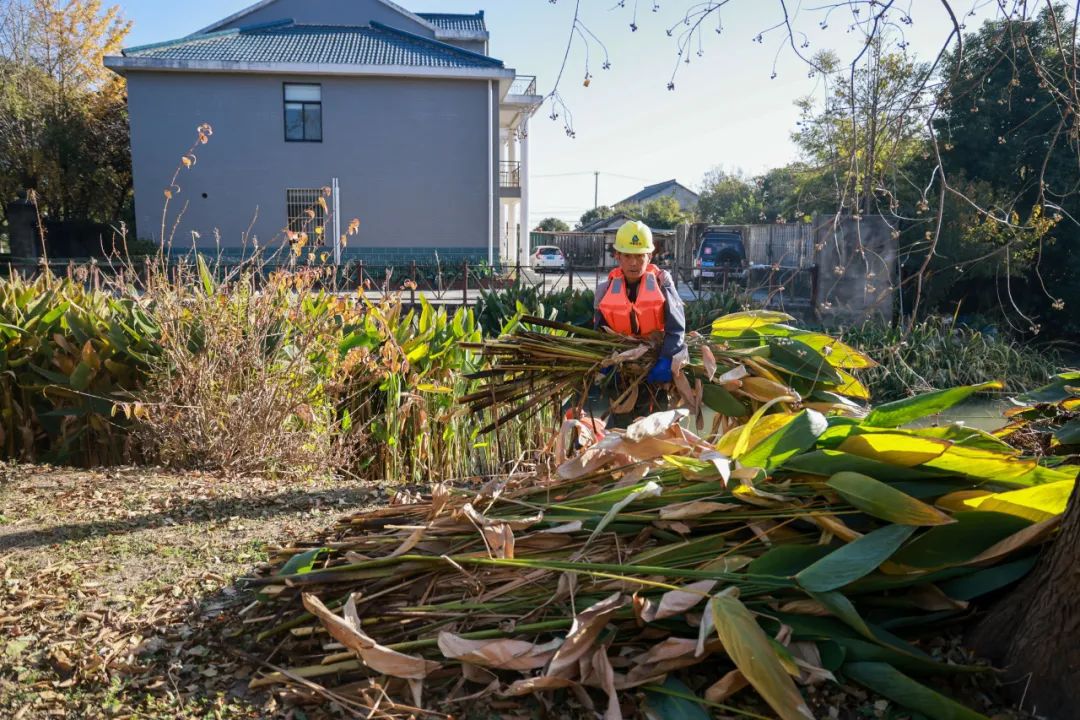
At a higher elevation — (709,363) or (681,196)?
(681,196)

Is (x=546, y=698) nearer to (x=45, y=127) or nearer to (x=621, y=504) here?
(x=621, y=504)

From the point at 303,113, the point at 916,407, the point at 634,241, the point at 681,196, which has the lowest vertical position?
the point at 916,407

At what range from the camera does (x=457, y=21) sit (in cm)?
2886

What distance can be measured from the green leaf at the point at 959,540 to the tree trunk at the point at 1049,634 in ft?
0.43

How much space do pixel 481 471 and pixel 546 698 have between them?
432 centimetres

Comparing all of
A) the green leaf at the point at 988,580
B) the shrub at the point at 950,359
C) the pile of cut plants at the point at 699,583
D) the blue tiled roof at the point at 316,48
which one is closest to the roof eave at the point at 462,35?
the blue tiled roof at the point at 316,48

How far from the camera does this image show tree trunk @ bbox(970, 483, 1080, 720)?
2.18m

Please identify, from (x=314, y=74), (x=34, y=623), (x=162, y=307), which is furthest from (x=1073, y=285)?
(x=314, y=74)

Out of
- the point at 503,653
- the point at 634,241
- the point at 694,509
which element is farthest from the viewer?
the point at 634,241

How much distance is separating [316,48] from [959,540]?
24.9m

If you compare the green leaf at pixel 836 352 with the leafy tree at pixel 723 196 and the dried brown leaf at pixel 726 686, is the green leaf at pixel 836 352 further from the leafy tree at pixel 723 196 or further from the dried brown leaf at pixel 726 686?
the leafy tree at pixel 723 196

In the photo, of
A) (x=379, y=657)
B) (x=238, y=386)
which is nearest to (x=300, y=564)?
(x=379, y=657)

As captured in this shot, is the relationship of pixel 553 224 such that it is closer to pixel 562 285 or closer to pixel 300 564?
pixel 562 285

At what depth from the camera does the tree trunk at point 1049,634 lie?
2180mm
